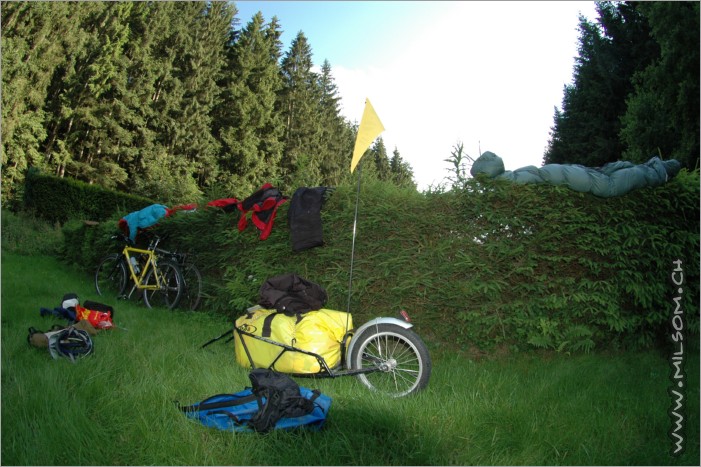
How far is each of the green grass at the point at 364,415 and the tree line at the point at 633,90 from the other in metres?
8.99

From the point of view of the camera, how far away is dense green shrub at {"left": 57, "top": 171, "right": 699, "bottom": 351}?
170 inches

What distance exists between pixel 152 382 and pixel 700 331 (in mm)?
4994

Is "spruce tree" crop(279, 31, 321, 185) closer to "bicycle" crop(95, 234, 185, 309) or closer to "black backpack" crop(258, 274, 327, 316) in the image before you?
"bicycle" crop(95, 234, 185, 309)

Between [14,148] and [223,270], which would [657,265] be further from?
[14,148]

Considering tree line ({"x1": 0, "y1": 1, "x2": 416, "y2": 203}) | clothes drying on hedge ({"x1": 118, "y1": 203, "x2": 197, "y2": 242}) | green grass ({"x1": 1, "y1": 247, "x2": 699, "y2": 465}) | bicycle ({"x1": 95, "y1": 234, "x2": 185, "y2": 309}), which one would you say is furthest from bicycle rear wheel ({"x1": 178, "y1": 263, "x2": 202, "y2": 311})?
tree line ({"x1": 0, "y1": 1, "x2": 416, "y2": 203})

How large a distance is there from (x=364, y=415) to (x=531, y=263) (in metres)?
2.44

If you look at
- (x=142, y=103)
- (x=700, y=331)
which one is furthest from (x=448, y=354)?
(x=142, y=103)

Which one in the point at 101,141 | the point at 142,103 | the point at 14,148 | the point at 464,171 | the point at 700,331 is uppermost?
the point at 142,103

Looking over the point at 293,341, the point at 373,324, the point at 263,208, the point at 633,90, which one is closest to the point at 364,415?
the point at 373,324

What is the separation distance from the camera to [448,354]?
443 cm

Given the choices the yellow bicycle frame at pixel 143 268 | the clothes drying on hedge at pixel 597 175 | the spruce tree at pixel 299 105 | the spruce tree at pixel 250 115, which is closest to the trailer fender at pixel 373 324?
the clothes drying on hedge at pixel 597 175

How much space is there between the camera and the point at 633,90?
2183cm

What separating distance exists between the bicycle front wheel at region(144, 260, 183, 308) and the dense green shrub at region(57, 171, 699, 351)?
10.8 feet

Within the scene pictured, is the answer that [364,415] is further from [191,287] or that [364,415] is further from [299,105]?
[299,105]
